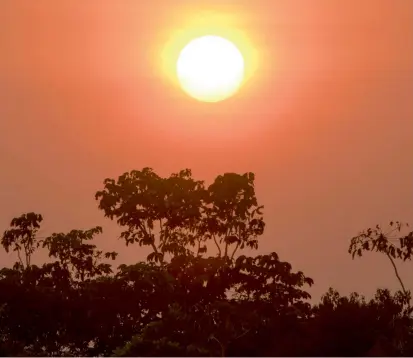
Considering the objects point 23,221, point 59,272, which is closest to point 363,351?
point 59,272

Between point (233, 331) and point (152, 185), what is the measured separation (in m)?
7.81

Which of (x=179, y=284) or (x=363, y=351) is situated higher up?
(x=179, y=284)

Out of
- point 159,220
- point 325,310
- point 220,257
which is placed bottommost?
point 325,310

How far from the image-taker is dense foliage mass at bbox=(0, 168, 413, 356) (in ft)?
104

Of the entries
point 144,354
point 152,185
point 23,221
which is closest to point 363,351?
point 144,354

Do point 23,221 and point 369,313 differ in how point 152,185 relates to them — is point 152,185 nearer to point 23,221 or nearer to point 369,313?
point 23,221

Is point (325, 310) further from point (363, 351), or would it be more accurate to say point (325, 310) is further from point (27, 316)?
point (27, 316)

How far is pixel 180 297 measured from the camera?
109ft

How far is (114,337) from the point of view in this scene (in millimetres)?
33344

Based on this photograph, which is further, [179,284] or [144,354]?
[179,284]

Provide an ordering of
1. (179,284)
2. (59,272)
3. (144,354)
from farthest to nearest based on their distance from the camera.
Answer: (59,272)
(179,284)
(144,354)

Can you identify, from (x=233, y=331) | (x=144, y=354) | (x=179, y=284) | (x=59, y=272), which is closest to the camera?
(x=144, y=354)

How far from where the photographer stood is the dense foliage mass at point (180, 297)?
104ft

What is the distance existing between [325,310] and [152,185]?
30.3ft
